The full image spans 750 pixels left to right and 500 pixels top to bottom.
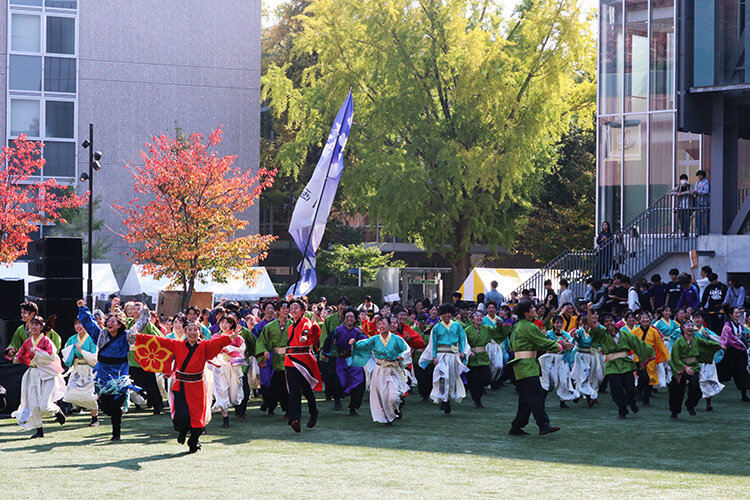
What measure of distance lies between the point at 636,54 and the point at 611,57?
85cm

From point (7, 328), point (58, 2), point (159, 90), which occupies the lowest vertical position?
point (7, 328)

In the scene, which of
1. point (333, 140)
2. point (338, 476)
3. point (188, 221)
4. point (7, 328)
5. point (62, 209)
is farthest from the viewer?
point (62, 209)

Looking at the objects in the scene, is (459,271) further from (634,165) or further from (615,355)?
(615,355)

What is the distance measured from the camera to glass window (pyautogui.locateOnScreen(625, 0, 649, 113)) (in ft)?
102

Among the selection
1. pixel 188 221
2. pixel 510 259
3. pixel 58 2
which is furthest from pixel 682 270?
pixel 510 259

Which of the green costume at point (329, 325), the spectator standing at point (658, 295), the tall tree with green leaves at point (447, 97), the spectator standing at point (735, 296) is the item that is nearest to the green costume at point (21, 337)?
the green costume at point (329, 325)

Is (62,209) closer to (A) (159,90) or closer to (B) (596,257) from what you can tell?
(A) (159,90)

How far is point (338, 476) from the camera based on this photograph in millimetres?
10484

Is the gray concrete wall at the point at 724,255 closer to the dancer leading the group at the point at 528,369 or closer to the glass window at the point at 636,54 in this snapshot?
the glass window at the point at 636,54

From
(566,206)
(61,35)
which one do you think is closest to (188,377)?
(61,35)

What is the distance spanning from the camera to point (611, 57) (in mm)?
31812

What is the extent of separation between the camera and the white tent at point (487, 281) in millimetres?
35438

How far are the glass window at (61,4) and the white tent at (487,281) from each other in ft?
60.2

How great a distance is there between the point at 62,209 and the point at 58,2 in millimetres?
8299
